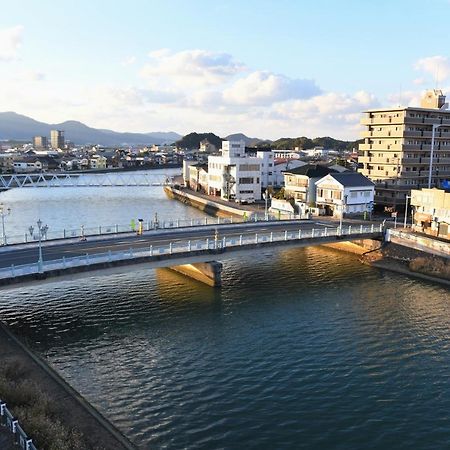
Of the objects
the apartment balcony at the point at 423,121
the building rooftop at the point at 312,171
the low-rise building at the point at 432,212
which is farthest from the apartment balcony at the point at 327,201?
the apartment balcony at the point at 423,121

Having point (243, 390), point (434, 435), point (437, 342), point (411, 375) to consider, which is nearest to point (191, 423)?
point (243, 390)

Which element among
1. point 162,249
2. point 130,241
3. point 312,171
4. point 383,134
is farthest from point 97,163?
point 162,249

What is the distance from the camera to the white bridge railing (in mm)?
28888

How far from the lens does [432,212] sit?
48656 mm

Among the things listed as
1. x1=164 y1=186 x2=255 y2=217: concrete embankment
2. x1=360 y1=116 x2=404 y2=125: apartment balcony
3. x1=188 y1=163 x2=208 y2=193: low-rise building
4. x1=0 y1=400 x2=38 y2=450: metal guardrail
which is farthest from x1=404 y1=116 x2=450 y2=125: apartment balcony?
x1=0 y1=400 x2=38 y2=450: metal guardrail

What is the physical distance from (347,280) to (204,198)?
50714mm

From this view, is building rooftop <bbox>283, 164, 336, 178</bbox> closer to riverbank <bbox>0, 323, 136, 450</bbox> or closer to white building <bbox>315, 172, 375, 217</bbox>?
white building <bbox>315, 172, 375, 217</bbox>

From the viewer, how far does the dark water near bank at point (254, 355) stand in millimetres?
19375

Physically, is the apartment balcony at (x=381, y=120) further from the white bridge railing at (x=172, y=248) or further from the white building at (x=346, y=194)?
the white bridge railing at (x=172, y=248)

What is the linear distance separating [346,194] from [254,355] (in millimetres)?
36161

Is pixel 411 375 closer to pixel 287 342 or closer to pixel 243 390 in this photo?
pixel 287 342

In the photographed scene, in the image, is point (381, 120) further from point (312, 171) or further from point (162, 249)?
point (162, 249)

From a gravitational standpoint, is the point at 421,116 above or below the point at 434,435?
above

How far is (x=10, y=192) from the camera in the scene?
11631 cm
